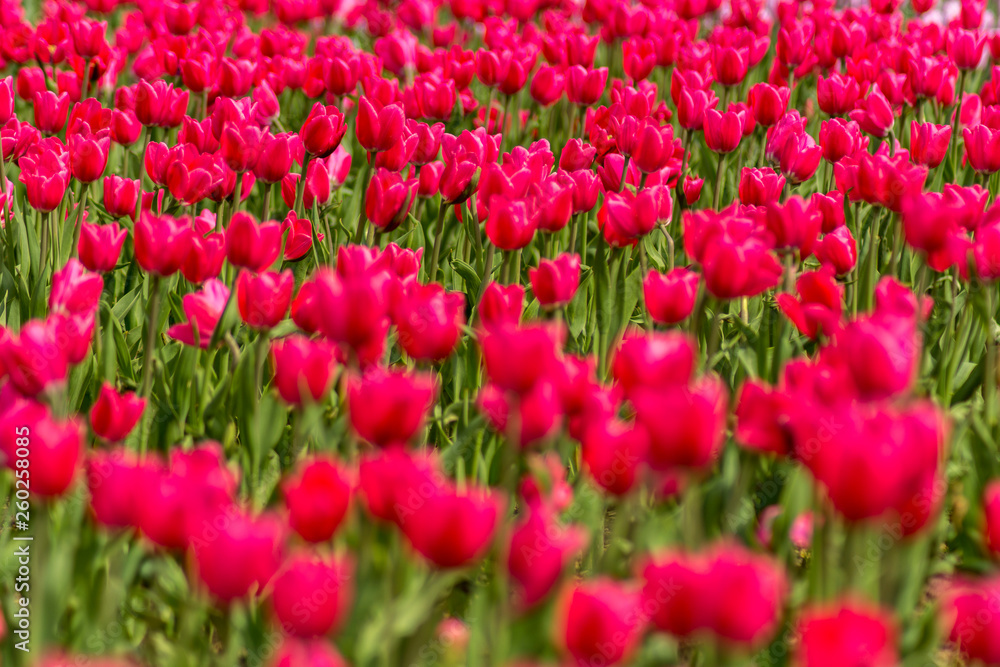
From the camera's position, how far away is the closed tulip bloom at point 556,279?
87.2 inches

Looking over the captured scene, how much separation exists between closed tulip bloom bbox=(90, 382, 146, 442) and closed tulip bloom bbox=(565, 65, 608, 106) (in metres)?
2.64

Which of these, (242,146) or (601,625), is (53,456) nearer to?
(601,625)

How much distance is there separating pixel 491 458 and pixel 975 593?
120 centimetres

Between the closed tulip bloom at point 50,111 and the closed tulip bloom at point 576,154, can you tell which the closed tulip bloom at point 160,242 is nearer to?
the closed tulip bloom at point 576,154

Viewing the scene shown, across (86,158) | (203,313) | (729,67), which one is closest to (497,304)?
(203,313)

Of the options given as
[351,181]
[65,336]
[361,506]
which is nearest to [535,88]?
[351,181]

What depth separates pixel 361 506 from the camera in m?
1.48

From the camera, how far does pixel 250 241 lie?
2.21m

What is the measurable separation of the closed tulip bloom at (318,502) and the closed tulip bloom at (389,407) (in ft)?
0.36

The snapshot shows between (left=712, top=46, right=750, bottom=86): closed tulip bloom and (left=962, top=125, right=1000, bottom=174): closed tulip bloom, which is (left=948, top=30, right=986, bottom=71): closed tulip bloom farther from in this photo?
(left=962, top=125, right=1000, bottom=174): closed tulip bloom

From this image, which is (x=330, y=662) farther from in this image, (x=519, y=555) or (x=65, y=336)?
(x=65, y=336)

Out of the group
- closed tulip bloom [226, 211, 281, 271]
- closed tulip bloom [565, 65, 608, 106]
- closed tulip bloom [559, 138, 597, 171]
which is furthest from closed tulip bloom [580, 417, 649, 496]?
closed tulip bloom [565, 65, 608, 106]

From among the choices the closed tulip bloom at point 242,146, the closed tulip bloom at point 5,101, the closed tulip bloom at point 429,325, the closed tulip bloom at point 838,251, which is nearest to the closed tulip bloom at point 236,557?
the closed tulip bloom at point 429,325

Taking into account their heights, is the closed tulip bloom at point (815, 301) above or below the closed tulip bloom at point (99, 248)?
above
